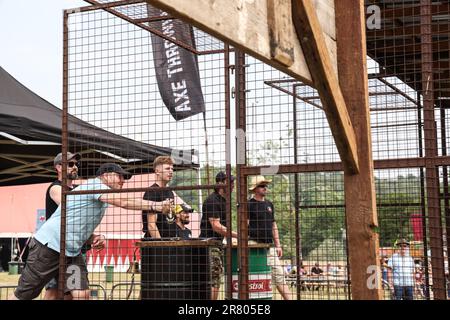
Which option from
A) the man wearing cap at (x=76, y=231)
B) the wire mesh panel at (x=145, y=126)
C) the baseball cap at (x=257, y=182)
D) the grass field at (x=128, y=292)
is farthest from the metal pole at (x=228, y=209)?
the baseball cap at (x=257, y=182)

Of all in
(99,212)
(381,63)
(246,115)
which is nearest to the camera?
(246,115)

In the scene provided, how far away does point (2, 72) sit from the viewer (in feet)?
32.2

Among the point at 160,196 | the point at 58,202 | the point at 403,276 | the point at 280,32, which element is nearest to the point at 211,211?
the point at 160,196

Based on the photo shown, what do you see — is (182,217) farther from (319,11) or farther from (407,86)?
(407,86)

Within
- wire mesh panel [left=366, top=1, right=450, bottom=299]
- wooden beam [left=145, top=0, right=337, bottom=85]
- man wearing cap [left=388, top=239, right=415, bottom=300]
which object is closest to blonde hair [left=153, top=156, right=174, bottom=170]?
wire mesh panel [left=366, top=1, right=450, bottom=299]

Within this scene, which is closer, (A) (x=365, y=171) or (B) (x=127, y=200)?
(A) (x=365, y=171)

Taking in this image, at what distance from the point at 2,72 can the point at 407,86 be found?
19.0 feet

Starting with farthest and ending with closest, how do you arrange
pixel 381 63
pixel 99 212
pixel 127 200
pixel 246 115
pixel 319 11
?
pixel 381 63 → pixel 99 212 → pixel 127 200 → pixel 246 115 → pixel 319 11

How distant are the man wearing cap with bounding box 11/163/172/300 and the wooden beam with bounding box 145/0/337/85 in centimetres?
314

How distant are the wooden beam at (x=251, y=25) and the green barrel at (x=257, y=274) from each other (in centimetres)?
275

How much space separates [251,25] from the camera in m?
3.27

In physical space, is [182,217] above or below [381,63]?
below
